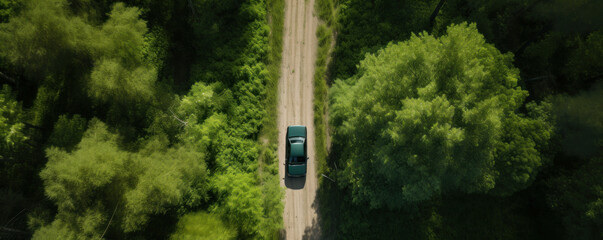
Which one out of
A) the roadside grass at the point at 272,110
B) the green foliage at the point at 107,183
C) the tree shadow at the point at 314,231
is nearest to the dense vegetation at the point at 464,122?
the tree shadow at the point at 314,231

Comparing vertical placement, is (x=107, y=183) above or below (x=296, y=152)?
below

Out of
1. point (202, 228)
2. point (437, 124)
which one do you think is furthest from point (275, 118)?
point (437, 124)

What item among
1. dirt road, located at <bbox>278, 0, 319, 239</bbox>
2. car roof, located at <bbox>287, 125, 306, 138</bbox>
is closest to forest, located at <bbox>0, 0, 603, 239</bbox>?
dirt road, located at <bbox>278, 0, 319, 239</bbox>

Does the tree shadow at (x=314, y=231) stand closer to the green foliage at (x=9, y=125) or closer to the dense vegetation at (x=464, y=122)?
the dense vegetation at (x=464, y=122)

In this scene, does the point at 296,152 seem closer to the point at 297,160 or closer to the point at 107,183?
the point at 297,160

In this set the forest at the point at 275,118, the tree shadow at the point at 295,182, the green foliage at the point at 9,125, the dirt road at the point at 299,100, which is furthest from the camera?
the tree shadow at the point at 295,182
